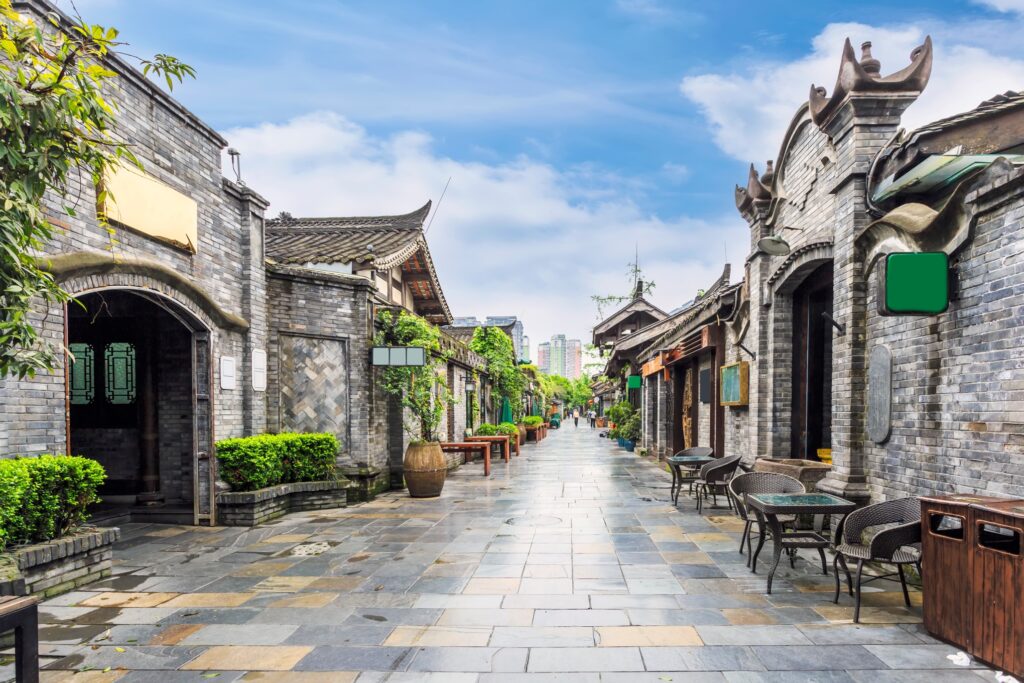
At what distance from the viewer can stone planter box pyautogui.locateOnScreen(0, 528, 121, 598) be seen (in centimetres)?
431

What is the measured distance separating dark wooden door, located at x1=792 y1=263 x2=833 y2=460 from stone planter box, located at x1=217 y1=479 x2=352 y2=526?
644 cm

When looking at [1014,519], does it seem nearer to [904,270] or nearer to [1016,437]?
[1016,437]

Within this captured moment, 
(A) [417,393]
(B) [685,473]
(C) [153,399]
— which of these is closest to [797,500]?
(B) [685,473]

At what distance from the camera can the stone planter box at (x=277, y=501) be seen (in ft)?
25.3

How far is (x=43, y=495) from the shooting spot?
16.2 feet

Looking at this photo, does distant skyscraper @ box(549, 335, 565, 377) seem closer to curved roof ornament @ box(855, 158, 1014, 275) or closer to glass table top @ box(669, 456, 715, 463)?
glass table top @ box(669, 456, 715, 463)

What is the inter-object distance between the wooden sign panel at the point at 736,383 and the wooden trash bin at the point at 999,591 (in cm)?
506

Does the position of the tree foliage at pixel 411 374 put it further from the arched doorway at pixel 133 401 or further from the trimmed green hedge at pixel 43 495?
the trimmed green hedge at pixel 43 495

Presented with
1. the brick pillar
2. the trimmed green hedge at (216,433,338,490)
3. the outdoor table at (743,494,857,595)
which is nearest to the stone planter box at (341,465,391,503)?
the trimmed green hedge at (216,433,338,490)

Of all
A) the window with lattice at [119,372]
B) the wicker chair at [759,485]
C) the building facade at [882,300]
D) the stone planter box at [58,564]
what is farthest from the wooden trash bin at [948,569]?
the window with lattice at [119,372]

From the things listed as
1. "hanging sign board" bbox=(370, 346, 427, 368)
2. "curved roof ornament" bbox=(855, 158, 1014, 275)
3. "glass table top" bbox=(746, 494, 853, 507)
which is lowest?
"glass table top" bbox=(746, 494, 853, 507)

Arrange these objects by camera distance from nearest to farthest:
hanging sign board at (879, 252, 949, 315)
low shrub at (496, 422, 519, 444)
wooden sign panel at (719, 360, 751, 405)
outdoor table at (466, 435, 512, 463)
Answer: hanging sign board at (879, 252, 949, 315) → wooden sign panel at (719, 360, 751, 405) → outdoor table at (466, 435, 512, 463) → low shrub at (496, 422, 519, 444)

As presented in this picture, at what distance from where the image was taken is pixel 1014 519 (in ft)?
10.9

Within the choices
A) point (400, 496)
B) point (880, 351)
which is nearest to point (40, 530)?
point (400, 496)
